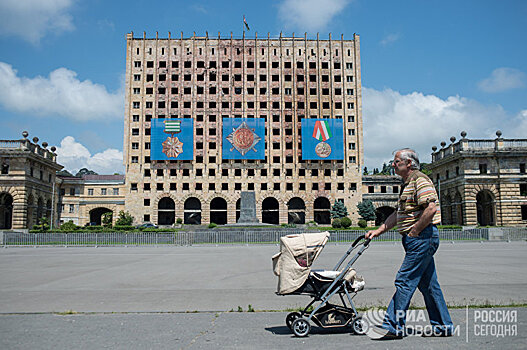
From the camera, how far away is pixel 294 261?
15.1ft

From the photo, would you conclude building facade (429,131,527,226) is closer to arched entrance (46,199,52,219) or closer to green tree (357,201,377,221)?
green tree (357,201,377,221)

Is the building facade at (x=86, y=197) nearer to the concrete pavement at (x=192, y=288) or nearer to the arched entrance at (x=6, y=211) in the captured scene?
the arched entrance at (x=6, y=211)

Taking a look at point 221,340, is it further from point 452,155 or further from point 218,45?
point 218,45

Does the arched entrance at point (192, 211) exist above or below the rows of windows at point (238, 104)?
below

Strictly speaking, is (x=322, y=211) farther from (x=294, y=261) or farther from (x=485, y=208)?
(x=294, y=261)

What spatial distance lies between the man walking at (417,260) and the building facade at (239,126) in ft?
170

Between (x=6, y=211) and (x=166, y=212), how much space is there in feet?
67.6

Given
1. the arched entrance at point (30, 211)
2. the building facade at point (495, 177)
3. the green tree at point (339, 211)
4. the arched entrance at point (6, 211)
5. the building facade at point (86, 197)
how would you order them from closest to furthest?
the building facade at point (495, 177) → the arched entrance at point (30, 211) → the arched entrance at point (6, 211) → the green tree at point (339, 211) → the building facade at point (86, 197)

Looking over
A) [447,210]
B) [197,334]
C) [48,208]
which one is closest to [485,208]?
[447,210]

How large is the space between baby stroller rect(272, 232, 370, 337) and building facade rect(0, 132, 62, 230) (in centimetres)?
4623

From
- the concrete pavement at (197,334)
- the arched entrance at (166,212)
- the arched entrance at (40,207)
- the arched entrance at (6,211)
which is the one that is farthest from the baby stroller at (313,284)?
the arched entrance at (166,212)

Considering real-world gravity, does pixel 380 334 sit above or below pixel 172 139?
below

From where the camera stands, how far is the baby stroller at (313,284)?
456cm

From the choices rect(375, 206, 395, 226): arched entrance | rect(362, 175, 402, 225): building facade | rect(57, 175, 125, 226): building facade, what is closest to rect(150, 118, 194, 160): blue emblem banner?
rect(57, 175, 125, 226): building facade
